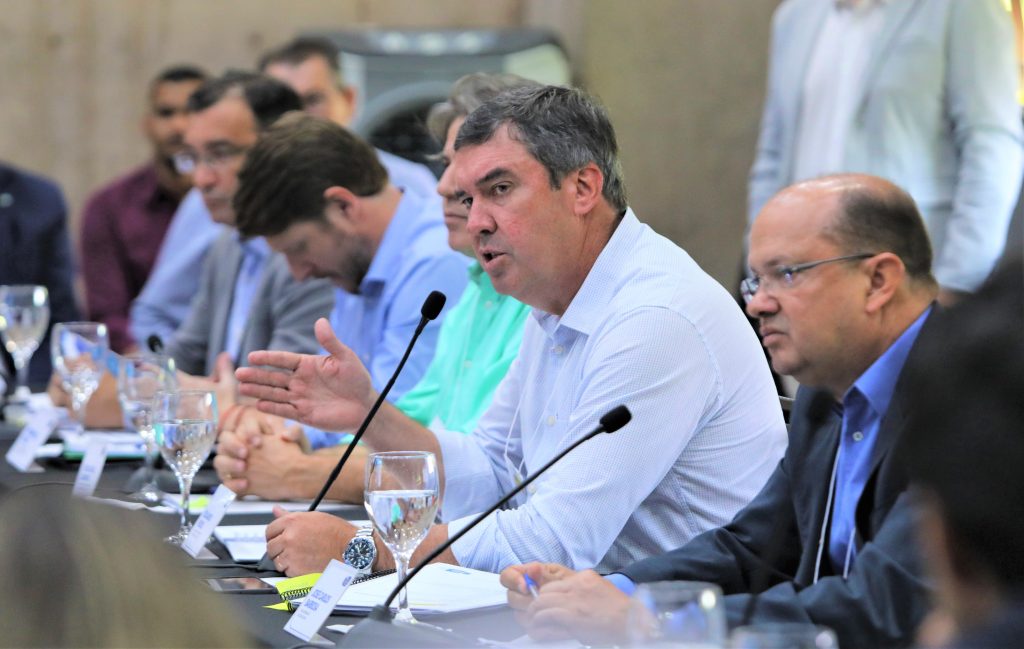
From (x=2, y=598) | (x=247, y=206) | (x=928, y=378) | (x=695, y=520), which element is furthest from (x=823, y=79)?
(x=2, y=598)

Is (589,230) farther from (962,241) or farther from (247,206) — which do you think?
(962,241)

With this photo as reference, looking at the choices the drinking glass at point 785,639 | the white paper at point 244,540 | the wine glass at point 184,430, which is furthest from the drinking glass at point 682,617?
the wine glass at point 184,430

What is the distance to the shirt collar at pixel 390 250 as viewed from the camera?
3176mm

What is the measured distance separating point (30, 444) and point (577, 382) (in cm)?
129

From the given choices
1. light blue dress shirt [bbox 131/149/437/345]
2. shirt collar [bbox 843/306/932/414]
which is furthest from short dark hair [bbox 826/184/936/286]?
light blue dress shirt [bbox 131/149/437/345]

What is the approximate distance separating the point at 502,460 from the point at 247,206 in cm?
104

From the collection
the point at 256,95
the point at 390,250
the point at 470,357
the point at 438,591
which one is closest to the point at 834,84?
the point at 390,250

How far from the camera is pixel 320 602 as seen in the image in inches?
62.7

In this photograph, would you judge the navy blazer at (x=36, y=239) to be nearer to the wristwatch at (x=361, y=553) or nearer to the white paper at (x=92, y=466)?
the white paper at (x=92, y=466)

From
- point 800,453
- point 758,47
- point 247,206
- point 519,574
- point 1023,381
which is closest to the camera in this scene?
point 1023,381

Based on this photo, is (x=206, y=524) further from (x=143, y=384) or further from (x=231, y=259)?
(x=231, y=259)

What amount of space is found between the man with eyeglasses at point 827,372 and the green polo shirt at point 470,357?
802mm

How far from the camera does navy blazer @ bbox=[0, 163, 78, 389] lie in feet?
16.2

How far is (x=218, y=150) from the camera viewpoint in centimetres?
384
